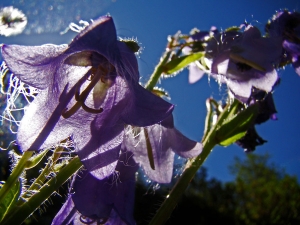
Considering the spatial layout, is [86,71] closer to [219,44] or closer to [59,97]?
[59,97]

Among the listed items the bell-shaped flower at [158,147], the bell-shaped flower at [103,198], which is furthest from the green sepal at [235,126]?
the bell-shaped flower at [103,198]

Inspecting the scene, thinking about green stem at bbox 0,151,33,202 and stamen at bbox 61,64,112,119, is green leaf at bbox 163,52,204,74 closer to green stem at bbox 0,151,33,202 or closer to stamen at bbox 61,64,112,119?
stamen at bbox 61,64,112,119

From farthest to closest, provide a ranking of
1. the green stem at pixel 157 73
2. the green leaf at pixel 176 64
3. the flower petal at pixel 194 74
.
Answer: the flower petal at pixel 194 74 → the green leaf at pixel 176 64 → the green stem at pixel 157 73

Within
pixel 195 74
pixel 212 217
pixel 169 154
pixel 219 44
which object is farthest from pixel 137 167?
pixel 212 217

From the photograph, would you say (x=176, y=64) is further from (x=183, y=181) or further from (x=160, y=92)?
(x=183, y=181)

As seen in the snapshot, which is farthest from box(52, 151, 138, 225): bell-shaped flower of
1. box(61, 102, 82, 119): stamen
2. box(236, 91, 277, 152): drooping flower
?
box(236, 91, 277, 152): drooping flower

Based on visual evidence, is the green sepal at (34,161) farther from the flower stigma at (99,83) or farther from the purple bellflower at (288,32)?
the purple bellflower at (288,32)

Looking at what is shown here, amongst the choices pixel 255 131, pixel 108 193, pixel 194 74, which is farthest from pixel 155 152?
pixel 194 74
